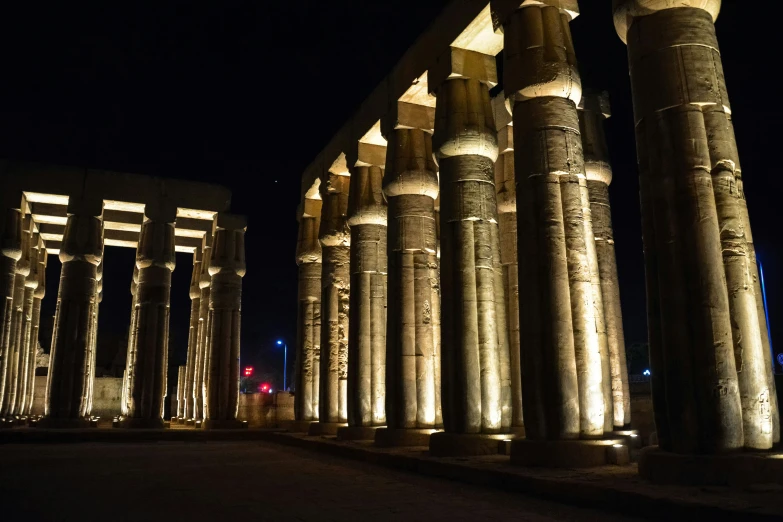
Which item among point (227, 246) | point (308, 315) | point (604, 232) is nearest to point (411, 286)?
point (604, 232)

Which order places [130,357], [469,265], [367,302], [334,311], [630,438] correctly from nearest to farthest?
[630,438] < [469,265] < [367,302] < [334,311] < [130,357]

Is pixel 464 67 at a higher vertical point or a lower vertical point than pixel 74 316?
higher

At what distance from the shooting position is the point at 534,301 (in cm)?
999

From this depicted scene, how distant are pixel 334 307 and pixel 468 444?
7798 mm

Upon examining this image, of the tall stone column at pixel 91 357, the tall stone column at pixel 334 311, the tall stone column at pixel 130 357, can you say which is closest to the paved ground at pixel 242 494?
the tall stone column at pixel 334 311

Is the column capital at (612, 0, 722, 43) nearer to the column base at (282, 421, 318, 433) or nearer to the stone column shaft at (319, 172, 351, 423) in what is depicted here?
the stone column shaft at (319, 172, 351, 423)

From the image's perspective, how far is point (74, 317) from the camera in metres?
→ 21.8

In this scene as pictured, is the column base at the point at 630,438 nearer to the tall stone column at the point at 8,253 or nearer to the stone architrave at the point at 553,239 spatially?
the stone architrave at the point at 553,239

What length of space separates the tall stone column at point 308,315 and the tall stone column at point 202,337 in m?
6.24

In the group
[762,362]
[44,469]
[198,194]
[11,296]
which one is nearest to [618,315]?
[762,362]

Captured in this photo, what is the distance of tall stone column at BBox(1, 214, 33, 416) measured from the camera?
2520 centimetres

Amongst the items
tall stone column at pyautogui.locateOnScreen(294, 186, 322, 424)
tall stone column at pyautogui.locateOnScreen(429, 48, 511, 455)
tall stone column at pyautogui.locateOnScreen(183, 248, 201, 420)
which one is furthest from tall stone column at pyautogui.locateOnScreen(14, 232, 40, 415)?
tall stone column at pyautogui.locateOnScreen(429, 48, 511, 455)

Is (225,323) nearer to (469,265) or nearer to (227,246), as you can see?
(227,246)

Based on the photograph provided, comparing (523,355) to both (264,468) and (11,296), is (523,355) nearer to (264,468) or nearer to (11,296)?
(264,468)
